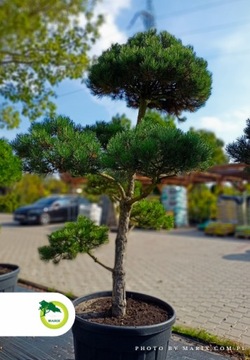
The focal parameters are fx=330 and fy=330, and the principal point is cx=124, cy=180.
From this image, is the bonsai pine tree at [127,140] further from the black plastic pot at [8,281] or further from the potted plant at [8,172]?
the black plastic pot at [8,281]

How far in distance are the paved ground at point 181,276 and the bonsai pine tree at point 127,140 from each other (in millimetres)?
1406

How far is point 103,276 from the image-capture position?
4.86m

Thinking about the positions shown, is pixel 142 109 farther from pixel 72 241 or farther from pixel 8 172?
pixel 8 172

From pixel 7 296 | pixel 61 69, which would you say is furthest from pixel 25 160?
pixel 61 69

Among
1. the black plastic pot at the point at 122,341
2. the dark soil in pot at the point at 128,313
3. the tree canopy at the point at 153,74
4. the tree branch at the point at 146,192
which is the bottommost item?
the black plastic pot at the point at 122,341

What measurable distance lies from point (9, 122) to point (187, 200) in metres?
8.79

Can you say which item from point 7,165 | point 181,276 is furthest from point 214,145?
point 181,276

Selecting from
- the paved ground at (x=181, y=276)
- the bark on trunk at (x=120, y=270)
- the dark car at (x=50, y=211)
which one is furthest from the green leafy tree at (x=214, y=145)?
the dark car at (x=50, y=211)

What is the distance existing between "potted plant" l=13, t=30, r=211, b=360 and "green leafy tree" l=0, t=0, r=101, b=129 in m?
2.99

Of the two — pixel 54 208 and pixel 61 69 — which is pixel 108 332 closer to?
pixel 61 69

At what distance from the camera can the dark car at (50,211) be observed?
1226cm

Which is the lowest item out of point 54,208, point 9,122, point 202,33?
point 54,208

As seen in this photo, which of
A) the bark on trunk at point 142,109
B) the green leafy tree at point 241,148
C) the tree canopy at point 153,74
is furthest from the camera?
the bark on trunk at point 142,109

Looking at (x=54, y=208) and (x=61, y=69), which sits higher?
(x=61, y=69)
